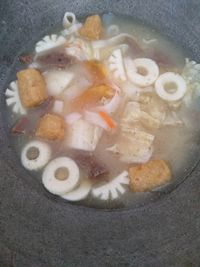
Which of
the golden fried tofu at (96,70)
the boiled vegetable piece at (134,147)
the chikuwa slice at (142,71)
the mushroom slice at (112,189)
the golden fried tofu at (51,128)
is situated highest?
the chikuwa slice at (142,71)

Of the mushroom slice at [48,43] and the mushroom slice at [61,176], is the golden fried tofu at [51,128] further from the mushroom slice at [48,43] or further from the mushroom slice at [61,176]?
the mushroom slice at [48,43]

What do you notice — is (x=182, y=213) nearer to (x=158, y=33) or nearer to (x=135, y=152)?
(x=135, y=152)

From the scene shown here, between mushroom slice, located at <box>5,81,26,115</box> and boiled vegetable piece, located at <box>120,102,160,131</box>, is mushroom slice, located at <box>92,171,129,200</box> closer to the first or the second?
boiled vegetable piece, located at <box>120,102,160,131</box>

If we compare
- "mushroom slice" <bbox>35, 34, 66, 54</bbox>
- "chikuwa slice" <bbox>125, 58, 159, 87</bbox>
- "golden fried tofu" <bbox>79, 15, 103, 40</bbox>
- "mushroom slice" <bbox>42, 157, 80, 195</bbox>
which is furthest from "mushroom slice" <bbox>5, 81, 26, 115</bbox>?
"chikuwa slice" <bbox>125, 58, 159, 87</bbox>

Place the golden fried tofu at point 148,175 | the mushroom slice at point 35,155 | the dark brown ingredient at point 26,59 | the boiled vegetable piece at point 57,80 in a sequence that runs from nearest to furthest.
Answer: the golden fried tofu at point 148,175 → the mushroom slice at point 35,155 → the boiled vegetable piece at point 57,80 → the dark brown ingredient at point 26,59

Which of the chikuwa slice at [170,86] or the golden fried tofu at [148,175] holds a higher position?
the chikuwa slice at [170,86]

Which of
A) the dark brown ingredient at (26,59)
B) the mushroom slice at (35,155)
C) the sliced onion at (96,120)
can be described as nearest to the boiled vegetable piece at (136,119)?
the sliced onion at (96,120)

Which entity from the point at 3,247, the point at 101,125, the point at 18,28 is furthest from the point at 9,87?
the point at 3,247
